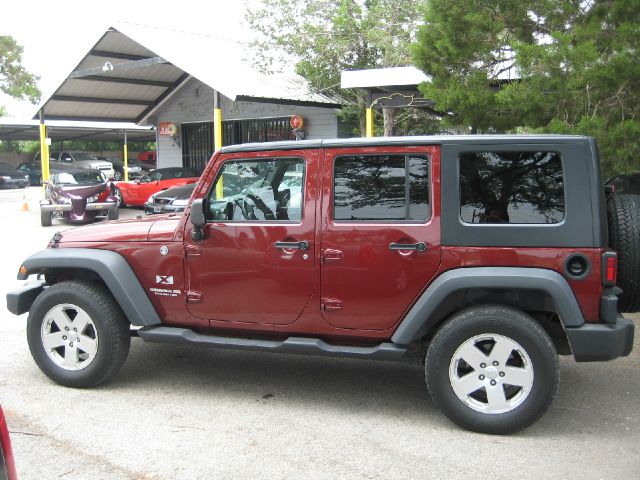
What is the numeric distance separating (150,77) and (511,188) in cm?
1829

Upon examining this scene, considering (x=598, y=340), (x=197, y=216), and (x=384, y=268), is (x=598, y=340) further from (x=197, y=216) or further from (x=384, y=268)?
(x=197, y=216)

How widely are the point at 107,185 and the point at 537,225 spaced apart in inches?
568

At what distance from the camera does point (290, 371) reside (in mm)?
5266

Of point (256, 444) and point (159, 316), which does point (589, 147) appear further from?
point (159, 316)

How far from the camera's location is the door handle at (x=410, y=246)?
13.3 feet

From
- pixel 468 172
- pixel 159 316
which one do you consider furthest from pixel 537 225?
pixel 159 316

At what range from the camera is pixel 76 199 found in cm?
1578

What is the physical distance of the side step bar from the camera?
4.16 meters

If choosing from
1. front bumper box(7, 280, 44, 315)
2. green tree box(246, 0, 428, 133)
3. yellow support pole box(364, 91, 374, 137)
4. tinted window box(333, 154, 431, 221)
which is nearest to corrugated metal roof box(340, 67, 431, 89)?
yellow support pole box(364, 91, 374, 137)

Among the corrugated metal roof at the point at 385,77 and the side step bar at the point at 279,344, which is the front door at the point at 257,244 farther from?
the corrugated metal roof at the point at 385,77

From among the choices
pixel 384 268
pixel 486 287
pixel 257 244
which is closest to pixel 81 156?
pixel 257 244

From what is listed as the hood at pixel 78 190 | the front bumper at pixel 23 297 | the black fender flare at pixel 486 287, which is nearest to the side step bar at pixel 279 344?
the black fender flare at pixel 486 287

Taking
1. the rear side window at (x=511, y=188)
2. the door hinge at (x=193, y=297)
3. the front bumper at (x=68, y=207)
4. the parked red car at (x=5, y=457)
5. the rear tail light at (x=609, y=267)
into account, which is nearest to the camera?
the parked red car at (x=5, y=457)

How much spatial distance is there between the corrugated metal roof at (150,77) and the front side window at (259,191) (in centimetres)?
1090
